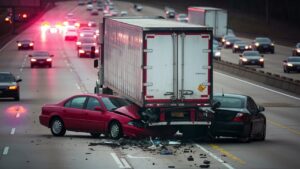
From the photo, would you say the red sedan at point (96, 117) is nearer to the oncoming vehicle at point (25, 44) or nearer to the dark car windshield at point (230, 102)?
the dark car windshield at point (230, 102)

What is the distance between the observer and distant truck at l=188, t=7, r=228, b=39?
4131 inches

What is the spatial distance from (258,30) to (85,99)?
371 ft

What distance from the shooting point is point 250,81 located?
6378cm

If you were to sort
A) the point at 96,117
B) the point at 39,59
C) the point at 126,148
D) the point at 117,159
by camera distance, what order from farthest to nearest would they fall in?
the point at 39,59 → the point at 96,117 → the point at 126,148 → the point at 117,159

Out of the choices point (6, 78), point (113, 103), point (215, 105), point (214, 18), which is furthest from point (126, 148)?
point (214, 18)

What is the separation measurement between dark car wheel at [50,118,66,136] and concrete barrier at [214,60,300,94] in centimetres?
2659

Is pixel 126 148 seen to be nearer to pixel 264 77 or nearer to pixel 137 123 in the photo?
pixel 137 123

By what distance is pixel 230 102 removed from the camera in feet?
94.2

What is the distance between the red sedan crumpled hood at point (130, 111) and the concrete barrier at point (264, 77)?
27.0 m

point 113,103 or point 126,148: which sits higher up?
point 113,103

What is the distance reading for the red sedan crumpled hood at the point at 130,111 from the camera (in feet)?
91.4

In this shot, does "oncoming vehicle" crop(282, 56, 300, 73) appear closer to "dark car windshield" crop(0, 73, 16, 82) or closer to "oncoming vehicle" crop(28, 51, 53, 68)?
"oncoming vehicle" crop(28, 51, 53, 68)

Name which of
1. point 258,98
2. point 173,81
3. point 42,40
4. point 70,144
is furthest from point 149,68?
point 42,40

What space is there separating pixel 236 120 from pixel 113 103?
141 inches
